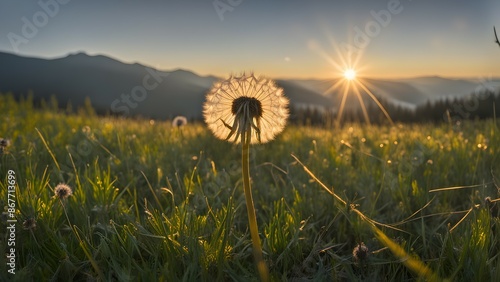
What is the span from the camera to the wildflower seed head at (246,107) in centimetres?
176

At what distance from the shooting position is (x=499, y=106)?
15.2 m

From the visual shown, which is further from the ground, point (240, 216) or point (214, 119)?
point (214, 119)

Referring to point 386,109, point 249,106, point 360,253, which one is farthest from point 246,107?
point 386,109

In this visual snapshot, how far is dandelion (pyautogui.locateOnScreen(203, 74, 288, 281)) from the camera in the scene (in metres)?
1.69

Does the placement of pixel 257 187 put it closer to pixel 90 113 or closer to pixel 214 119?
pixel 214 119

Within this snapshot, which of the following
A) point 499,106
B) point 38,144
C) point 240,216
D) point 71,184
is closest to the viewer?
point 240,216

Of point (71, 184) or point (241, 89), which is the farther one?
point (71, 184)

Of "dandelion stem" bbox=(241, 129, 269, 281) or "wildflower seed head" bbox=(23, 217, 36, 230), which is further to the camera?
"wildflower seed head" bbox=(23, 217, 36, 230)

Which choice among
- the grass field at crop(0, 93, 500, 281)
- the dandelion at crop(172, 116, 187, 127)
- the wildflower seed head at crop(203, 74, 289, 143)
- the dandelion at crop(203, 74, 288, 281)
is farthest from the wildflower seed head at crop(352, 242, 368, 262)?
the dandelion at crop(172, 116, 187, 127)

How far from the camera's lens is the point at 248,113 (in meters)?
1.74

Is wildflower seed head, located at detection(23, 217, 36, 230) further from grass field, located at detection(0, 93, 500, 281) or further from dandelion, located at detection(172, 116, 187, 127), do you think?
dandelion, located at detection(172, 116, 187, 127)

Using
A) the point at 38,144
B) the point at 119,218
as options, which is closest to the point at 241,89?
the point at 119,218

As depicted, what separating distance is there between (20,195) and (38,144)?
2064 mm

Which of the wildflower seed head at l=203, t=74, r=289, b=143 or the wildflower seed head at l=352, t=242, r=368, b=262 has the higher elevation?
the wildflower seed head at l=203, t=74, r=289, b=143
